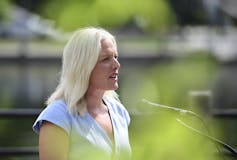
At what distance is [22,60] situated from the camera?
19.9 meters

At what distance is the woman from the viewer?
266 centimetres

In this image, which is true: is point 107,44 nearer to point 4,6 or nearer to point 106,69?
point 106,69

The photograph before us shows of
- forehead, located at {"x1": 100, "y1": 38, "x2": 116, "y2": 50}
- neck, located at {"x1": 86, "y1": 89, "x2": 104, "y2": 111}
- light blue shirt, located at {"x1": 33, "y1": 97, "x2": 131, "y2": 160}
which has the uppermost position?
forehead, located at {"x1": 100, "y1": 38, "x2": 116, "y2": 50}

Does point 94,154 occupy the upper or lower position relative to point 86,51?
lower

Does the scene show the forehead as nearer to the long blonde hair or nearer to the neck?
the long blonde hair

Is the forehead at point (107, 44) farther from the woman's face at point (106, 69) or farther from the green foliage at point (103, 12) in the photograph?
the green foliage at point (103, 12)

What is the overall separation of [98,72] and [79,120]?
7.5 inches

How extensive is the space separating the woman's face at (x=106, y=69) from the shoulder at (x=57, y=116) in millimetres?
154

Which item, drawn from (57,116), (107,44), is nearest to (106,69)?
(107,44)

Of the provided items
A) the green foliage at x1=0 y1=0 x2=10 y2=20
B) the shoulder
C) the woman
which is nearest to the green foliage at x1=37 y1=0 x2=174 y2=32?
the green foliage at x1=0 y1=0 x2=10 y2=20

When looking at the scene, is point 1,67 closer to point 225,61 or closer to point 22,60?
point 22,60

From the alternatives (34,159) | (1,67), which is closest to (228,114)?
(34,159)

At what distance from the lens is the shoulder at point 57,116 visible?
8.82ft

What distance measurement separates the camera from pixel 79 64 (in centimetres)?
273
